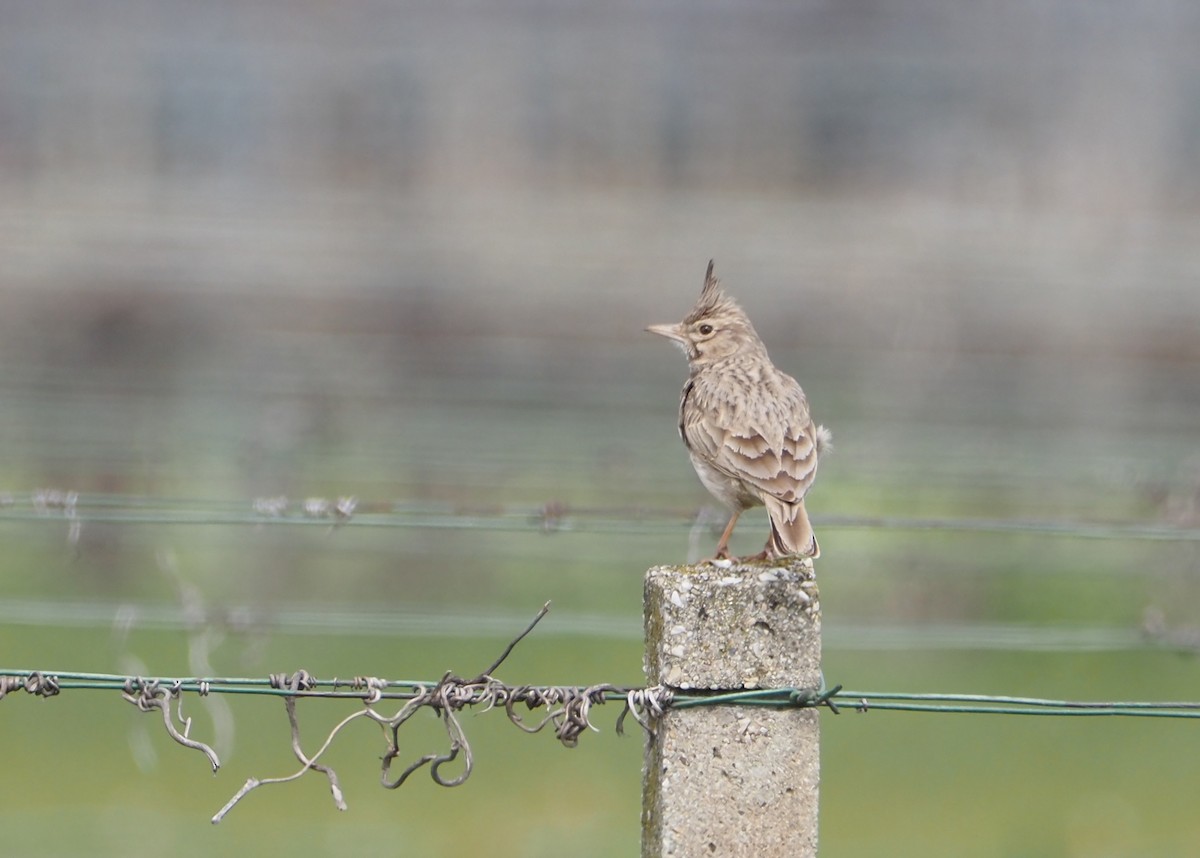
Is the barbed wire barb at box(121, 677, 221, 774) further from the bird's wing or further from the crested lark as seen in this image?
the bird's wing

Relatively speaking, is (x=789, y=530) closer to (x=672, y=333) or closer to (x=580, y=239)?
(x=672, y=333)

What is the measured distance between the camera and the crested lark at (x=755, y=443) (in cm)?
466

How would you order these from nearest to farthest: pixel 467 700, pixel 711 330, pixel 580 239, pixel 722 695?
pixel 722 695 → pixel 467 700 → pixel 711 330 → pixel 580 239

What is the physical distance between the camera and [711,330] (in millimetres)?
6027

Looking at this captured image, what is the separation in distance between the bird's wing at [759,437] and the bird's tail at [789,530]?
0.08 ft

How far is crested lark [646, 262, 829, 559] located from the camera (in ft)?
15.3

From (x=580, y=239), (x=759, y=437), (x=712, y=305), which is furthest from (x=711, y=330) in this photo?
(x=580, y=239)

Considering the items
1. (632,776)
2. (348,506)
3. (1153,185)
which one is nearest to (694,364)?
(348,506)

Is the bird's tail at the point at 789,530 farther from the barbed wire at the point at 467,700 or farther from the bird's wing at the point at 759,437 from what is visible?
the barbed wire at the point at 467,700

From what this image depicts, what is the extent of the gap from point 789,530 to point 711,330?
61.7 inches

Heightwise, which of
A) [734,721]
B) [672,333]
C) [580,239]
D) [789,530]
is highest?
[580,239]

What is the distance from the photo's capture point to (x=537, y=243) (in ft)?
50.3

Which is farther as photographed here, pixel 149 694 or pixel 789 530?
pixel 789 530

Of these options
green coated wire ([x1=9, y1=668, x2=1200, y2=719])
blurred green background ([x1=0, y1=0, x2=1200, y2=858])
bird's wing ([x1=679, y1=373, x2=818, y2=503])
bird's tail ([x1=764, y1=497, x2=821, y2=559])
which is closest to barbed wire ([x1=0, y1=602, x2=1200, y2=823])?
green coated wire ([x1=9, y1=668, x2=1200, y2=719])
